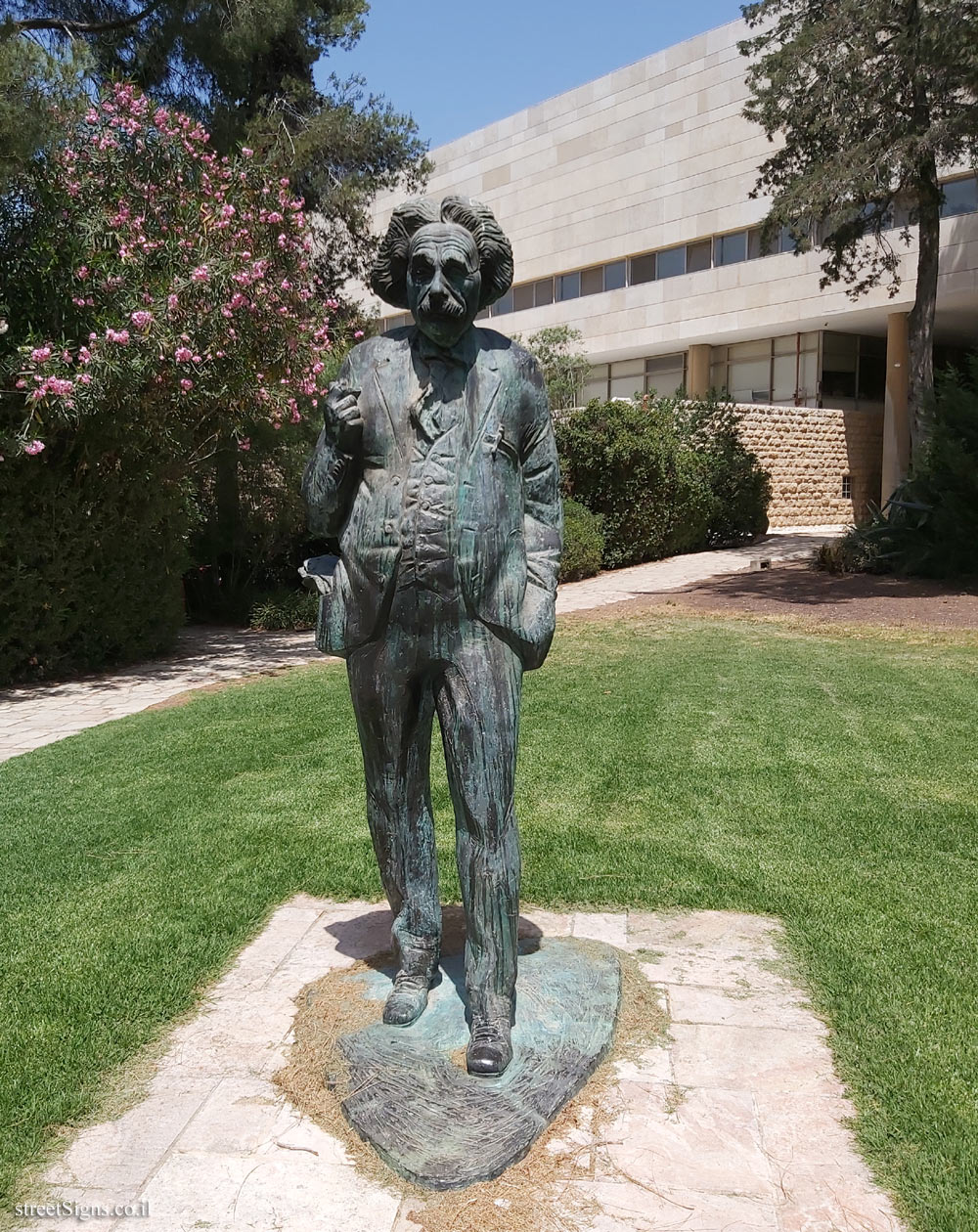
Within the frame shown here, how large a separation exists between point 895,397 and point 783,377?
12.9ft

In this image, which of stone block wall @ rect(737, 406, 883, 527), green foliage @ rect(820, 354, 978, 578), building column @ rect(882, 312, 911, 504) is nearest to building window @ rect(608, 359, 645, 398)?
stone block wall @ rect(737, 406, 883, 527)

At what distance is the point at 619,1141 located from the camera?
98.9 inches

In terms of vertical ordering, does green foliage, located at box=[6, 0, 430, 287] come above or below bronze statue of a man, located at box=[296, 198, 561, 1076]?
above

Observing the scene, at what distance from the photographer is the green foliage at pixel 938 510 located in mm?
14312

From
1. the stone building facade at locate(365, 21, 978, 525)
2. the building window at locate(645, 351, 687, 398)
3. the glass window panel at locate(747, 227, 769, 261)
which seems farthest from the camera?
the building window at locate(645, 351, 687, 398)

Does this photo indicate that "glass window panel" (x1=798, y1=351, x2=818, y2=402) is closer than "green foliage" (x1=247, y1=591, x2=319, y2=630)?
No

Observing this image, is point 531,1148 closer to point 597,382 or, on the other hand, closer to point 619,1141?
point 619,1141

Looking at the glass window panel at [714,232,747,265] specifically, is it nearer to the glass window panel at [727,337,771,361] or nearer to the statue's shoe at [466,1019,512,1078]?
the glass window panel at [727,337,771,361]

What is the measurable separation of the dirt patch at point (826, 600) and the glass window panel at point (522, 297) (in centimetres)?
1931

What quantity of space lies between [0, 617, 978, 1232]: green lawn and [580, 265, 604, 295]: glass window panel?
24261 millimetres

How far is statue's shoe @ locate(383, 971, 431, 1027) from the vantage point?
2.88 m

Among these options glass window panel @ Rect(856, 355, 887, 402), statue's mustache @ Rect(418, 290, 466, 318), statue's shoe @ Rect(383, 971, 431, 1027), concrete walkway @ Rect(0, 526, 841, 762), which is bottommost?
concrete walkway @ Rect(0, 526, 841, 762)

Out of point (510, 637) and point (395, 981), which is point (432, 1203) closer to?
point (395, 981)

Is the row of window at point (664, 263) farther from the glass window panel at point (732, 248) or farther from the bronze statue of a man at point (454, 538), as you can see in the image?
the bronze statue of a man at point (454, 538)
